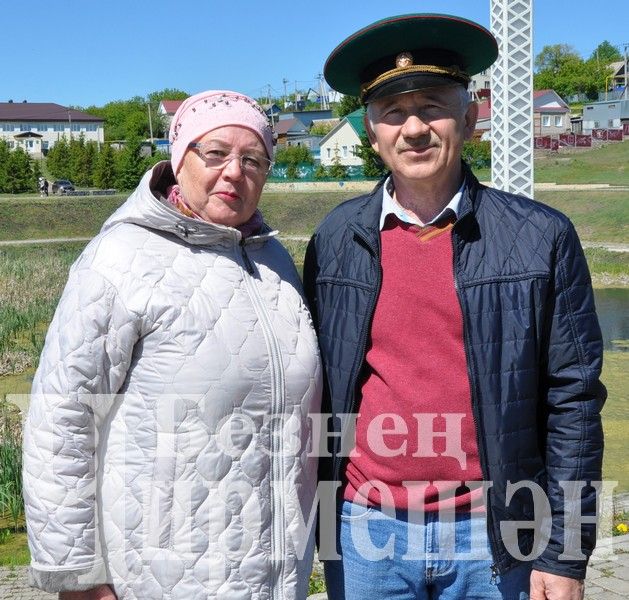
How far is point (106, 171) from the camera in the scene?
2112 inches

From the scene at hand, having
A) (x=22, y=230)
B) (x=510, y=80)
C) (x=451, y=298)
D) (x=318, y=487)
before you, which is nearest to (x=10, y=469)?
(x=318, y=487)

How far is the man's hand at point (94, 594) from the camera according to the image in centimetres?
224

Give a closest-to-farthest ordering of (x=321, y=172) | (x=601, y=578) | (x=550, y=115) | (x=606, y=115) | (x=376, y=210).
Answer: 1. (x=376, y=210)
2. (x=601, y=578)
3. (x=321, y=172)
4. (x=606, y=115)
5. (x=550, y=115)

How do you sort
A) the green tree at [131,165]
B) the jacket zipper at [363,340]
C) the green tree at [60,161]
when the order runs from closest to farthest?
the jacket zipper at [363,340], the green tree at [131,165], the green tree at [60,161]

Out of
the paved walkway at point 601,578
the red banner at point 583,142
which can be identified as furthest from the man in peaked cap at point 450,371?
the red banner at point 583,142

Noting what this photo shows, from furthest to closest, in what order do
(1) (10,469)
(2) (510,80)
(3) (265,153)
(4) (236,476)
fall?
(2) (510,80)
(1) (10,469)
(3) (265,153)
(4) (236,476)

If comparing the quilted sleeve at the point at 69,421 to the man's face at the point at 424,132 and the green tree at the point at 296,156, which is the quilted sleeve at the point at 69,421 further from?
the green tree at the point at 296,156

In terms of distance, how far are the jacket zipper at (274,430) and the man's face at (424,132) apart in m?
0.54

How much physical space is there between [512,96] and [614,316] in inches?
286

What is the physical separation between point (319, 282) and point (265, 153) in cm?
44

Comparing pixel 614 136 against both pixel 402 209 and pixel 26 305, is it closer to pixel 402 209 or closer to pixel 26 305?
pixel 26 305

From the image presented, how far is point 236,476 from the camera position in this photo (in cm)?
227

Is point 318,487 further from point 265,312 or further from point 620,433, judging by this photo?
point 620,433

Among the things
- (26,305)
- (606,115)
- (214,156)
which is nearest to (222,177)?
(214,156)
